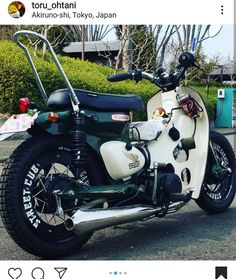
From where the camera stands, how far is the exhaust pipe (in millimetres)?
3387

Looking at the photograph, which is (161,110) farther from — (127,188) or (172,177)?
(127,188)

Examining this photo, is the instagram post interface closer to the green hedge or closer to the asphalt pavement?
the asphalt pavement

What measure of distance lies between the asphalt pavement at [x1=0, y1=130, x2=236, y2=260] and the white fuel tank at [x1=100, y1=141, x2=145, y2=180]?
20.0 inches

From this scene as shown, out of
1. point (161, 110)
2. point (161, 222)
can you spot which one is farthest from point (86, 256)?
point (161, 110)

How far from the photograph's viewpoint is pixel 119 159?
3.76 metres

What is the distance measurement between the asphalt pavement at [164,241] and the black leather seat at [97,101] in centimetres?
99

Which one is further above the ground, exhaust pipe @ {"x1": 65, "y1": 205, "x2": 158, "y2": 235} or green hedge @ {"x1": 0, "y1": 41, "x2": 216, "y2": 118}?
green hedge @ {"x1": 0, "y1": 41, "x2": 216, "y2": 118}

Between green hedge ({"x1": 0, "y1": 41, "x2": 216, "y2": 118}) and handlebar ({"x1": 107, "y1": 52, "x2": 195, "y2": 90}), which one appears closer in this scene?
handlebar ({"x1": 107, "y1": 52, "x2": 195, "y2": 90})

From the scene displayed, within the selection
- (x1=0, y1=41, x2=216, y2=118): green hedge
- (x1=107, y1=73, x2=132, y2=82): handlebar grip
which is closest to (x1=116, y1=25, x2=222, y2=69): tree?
(x1=0, y1=41, x2=216, y2=118): green hedge

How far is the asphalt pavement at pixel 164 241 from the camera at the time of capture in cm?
357
